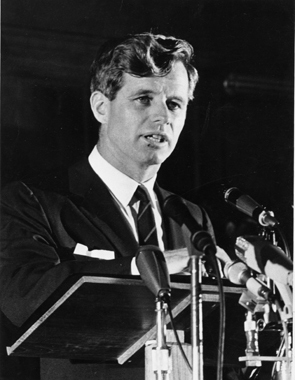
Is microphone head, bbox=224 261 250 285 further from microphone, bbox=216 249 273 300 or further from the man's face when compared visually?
the man's face

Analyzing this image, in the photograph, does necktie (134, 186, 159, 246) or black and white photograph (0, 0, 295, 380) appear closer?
black and white photograph (0, 0, 295, 380)

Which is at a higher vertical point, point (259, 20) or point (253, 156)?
point (259, 20)

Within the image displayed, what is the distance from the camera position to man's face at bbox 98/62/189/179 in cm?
273

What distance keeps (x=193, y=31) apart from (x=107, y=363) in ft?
3.87

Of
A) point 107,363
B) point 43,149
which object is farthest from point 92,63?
point 107,363

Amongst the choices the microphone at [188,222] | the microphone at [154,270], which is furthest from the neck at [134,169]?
the microphone at [154,270]

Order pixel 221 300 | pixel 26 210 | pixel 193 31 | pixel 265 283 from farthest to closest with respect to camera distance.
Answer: pixel 193 31, pixel 26 210, pixel 265 283, pixel 221 300

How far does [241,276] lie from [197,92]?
0.71 meters

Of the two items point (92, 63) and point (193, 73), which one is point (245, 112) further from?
point (92, 63)

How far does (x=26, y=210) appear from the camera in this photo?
2645mm

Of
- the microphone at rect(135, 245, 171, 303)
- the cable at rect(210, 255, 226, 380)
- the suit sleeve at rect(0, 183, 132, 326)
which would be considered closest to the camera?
the cable at rect(210, 255, 226, 380)

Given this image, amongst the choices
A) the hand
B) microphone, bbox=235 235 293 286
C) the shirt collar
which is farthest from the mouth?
microphone, bbox=235 235 293 286

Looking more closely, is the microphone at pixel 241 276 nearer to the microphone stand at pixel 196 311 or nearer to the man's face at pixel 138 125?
the microphone stand at pixel 196 311

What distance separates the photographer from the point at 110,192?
107 inches
